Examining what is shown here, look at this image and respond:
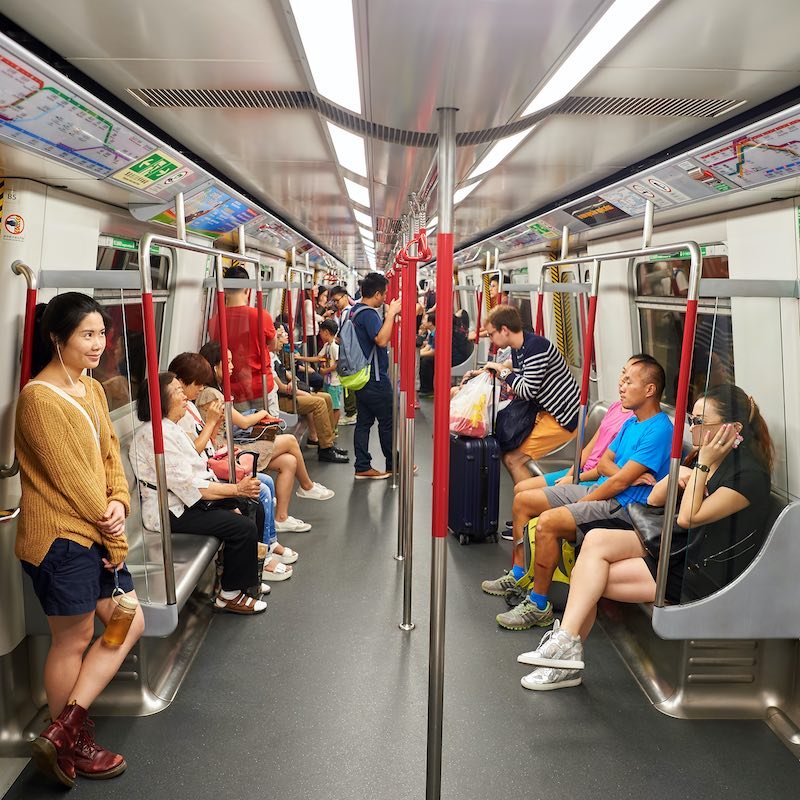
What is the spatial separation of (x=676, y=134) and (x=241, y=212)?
10.8ft

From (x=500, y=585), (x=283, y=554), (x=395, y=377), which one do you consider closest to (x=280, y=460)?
(x=283, y=554)

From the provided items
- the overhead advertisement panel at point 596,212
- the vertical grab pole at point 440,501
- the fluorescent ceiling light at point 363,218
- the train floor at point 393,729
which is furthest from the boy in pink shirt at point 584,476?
the fluorescent ceiling light at point 363,218

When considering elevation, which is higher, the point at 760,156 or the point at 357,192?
the point at 357,192

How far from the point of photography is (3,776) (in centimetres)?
274

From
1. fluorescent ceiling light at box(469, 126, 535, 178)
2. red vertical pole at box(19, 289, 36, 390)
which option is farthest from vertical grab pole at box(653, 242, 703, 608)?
red vertical pole at box(19, 289, 36, 390)

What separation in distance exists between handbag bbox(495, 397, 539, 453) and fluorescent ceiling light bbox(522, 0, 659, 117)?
9.53 feet

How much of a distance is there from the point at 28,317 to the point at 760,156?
9.77 ft

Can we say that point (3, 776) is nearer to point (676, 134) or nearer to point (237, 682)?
point (237, 682)

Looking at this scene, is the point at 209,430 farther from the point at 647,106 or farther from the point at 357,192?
the point at 647,106

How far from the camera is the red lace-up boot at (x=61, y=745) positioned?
2.54m

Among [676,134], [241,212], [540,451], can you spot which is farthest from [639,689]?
[241,212]

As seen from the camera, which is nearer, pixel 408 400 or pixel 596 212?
pixel 408 400

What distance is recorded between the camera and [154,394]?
9.35 feet

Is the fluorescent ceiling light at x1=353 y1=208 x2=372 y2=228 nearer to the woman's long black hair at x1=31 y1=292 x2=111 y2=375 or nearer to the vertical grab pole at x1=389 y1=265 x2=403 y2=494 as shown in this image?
the vertical grab pole at x1=389 y1=265 x2=403 y2=494
